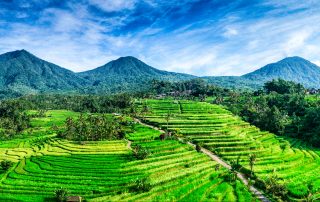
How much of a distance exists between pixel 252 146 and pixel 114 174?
38.8 meters

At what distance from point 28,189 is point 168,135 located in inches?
1736

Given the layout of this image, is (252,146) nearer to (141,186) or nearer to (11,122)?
(141,186)

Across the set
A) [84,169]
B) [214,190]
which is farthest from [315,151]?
[84,169]

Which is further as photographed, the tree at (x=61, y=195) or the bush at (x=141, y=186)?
the bush at (x=141, y=186)

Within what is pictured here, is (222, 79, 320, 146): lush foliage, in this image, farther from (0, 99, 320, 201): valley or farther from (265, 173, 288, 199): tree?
(265, 173, 288, 199): tree

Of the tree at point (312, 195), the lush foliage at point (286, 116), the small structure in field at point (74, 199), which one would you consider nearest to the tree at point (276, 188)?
the tree at point (312, 195)

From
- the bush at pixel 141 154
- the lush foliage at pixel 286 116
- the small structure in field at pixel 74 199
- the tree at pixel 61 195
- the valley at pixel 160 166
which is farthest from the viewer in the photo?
the lush foliage at pixel 286 116

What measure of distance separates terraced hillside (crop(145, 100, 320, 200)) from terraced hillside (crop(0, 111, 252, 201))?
344 inches

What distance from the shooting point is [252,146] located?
8388cm

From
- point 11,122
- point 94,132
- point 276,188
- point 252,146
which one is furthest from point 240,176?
point 11,122

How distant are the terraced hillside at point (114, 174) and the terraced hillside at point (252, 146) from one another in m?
8.74

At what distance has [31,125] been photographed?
472 feet

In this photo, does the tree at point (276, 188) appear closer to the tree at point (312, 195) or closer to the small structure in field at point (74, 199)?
the tree at point (312, 195)

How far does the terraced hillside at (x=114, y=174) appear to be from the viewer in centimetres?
5484
